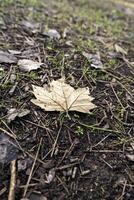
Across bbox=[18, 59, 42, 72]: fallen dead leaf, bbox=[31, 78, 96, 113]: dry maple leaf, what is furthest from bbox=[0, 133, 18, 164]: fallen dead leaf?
bbox=[18, 59, 42, 72]: fallen dead leaf

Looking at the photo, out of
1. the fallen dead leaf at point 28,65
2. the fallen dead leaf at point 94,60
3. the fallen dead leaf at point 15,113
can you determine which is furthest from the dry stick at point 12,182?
the fallen dead leaf at point 94,60

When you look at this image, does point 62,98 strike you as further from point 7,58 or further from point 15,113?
point 7,58

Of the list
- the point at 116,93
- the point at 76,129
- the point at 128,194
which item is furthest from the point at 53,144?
the point at 116,93

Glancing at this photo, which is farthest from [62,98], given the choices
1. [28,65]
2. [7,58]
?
[7,58]

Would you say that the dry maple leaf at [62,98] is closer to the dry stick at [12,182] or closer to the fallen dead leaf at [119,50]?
the dry stick at [12,182]

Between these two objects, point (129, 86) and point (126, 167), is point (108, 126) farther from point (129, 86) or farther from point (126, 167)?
point (129, 86)

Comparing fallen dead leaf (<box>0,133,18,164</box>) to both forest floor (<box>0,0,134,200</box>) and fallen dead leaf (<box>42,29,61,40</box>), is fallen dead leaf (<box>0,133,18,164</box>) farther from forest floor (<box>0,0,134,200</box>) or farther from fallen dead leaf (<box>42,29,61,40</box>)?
fallen dead leaf (<box>42,29,61,40</box>)
